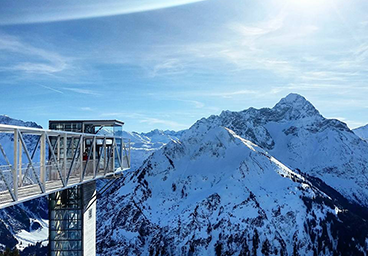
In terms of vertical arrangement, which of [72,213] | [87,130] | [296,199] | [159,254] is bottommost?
[159,254]

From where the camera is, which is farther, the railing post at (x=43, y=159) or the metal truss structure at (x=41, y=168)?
the railing post at (x=43, y=159)

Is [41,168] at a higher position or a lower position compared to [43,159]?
lower

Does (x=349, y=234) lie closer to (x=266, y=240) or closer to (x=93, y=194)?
(x=266, y=240)

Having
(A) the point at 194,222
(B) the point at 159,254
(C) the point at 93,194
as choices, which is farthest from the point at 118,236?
(C) the point at 93,194


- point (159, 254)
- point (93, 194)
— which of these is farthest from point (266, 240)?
point (93, 194)

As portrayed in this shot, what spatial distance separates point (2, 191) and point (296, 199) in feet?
638

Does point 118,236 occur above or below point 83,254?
below

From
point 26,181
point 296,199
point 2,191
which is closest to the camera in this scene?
A: point 2,191

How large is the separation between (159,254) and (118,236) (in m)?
24.4

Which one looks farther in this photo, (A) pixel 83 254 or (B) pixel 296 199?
(B) pixel 296 199

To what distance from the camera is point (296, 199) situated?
638 feet

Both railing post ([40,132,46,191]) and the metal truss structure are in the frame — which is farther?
railing post ([40,132,46,191])

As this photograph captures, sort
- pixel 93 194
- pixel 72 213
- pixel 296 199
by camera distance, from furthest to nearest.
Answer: pixel 296 199, pixel 93 194, pixel 72 213

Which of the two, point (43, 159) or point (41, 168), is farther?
point (41, 168)
